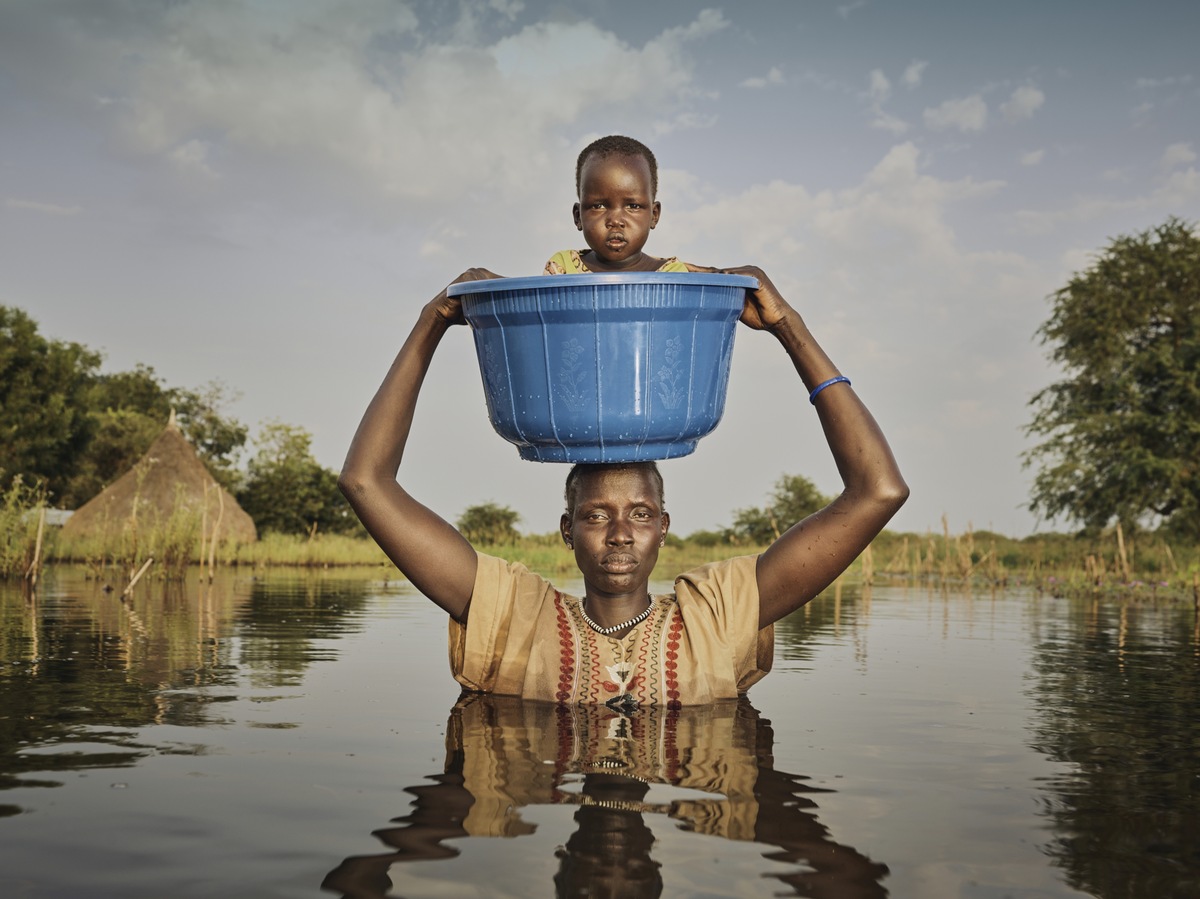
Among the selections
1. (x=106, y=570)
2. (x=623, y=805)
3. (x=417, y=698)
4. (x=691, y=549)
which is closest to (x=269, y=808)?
(x=623, y=805)

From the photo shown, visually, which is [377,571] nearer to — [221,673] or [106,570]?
[106,570]

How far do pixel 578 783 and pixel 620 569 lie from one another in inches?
34.8

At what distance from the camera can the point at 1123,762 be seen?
346cm

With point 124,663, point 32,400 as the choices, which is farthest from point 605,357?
point 32,400

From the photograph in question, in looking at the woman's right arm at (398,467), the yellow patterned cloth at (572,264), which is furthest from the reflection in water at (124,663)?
the yellow patterned cloth at (572,264)

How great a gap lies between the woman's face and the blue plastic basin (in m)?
0.40

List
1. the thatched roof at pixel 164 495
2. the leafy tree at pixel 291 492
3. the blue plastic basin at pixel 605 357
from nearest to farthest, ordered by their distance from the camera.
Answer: the blue plastic basin at pixel 605 357 → the thatched roof at pixel 164 495 → the leafy tree at pixel 291 492

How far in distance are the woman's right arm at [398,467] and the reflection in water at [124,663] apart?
86 cm

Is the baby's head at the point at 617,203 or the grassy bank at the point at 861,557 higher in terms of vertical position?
the baby's head at the point at 617,203

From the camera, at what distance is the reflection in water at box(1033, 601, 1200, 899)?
2.35 m

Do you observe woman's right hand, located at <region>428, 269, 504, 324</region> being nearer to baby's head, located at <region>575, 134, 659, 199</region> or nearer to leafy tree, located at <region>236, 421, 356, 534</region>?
baby's head, located at <region>575, 134, 659, 199</region>

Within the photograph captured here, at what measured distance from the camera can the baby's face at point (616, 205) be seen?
11.8 feet

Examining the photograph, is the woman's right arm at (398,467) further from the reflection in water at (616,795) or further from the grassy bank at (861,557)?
the grassy bank at (861,557)

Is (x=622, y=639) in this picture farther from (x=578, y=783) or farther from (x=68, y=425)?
(x=68, y=425)
